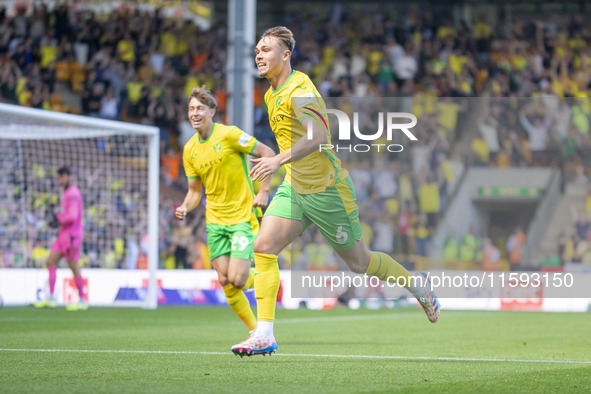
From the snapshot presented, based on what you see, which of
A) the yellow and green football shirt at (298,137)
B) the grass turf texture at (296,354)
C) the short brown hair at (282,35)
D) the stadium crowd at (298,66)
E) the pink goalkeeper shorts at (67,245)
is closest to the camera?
the grass turf texture at (296,354)

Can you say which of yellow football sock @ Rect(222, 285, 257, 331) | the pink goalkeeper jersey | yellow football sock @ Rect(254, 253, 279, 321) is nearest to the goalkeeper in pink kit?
the pink goalkeeper jersey

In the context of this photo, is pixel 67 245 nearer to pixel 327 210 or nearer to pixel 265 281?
pixel 265 281

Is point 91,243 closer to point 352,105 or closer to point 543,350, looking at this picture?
point 352,105

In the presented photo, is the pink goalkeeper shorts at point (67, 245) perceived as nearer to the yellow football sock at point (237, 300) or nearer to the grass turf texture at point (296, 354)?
the grass turf texture at point (296, 354)

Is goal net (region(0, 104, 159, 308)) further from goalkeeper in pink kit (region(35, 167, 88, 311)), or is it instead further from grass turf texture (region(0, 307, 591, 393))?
grass turf texture (region(0, 307, 591, 393))

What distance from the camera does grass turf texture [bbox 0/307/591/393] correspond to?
543 cm

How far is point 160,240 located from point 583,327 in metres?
9.51

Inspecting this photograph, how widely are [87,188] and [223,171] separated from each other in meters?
9.21

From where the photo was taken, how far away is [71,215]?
14.6m

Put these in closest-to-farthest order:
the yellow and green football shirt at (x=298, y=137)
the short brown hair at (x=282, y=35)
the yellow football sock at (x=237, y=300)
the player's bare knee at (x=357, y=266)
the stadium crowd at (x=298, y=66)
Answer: the yellow and green football shirt at (x=298, y=137), the short brown hair at (x=282, y=35), the player's bare knee at (x=357, y=266), the yellow football sock at (x=237, y=300), the stadium crowd at (x=298, y=66)

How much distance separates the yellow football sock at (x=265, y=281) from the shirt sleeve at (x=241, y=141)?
2.25 metres

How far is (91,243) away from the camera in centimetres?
1708

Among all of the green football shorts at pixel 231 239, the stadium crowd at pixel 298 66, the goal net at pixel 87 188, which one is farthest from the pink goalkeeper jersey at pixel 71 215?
the green football shorts at pixel 231 239

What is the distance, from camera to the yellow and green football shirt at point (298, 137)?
21.6 feet
